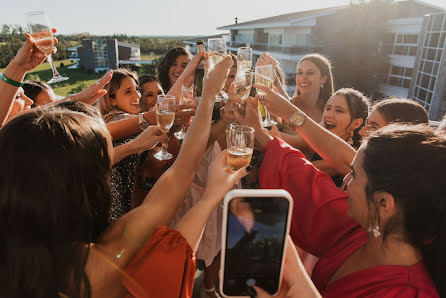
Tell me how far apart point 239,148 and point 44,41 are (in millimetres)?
2096

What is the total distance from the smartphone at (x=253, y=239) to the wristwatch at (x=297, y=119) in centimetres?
129

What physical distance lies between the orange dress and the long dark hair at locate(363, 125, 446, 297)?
101cm

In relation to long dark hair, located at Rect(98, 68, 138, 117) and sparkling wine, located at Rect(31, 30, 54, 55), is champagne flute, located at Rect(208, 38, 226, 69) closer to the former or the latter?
sparkling wine, located at Rect(31, 30, 54, 55)

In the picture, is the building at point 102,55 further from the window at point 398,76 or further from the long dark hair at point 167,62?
the long dark hair at point 167,62

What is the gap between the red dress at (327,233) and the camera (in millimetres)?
1260

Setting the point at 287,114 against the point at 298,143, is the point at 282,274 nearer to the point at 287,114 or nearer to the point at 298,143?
the point at 287,114

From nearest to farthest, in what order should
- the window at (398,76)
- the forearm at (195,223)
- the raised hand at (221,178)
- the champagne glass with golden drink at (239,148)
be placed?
the forearm at (195,223) → the raised hand at (221,178) → the champagne glass with golden drink at (239,148) → the window at (398,76)

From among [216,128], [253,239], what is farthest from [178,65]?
[253,239]

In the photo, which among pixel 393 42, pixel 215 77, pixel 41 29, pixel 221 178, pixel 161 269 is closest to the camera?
pixel 161 269

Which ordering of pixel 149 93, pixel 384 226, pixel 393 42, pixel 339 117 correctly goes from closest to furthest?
1. pixel 384 226
2. pixel 339 117
3. pixel 149 93
4. pixel 393 42

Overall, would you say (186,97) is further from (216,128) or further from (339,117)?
(339,117)

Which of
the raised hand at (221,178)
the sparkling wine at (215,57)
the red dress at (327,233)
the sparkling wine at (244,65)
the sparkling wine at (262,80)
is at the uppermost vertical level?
the sparkling wine at (215,57)

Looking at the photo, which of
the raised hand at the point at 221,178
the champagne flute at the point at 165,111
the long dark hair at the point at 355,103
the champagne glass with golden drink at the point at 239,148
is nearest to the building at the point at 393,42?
the long dark hair at the point at 355,103

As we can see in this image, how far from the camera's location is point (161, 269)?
3.93ft
